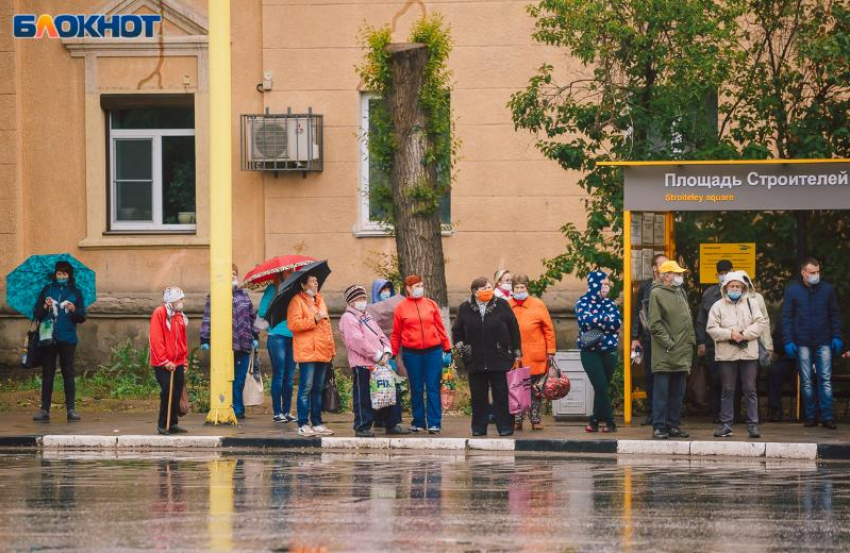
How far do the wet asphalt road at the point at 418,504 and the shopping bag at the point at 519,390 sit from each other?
5.47 ft

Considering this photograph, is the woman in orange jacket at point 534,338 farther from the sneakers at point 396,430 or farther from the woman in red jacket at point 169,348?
the woman in red jacket at point 169,348

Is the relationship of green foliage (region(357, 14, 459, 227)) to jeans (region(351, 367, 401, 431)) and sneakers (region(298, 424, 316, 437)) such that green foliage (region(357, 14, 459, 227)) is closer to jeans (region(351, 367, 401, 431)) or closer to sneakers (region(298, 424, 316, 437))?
jeans (region(351, 367, 401, 431))

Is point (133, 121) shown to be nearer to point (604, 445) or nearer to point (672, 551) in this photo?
point (604, 445)

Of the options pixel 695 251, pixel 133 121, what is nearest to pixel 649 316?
pixel 695 251

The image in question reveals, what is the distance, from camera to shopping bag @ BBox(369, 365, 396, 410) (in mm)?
15898

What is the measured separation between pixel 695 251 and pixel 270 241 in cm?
679

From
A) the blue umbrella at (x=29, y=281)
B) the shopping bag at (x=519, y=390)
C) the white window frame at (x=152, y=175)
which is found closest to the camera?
the shopping bag at (x=519, y=390)

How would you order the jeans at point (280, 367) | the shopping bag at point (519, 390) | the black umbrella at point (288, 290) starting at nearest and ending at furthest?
the black umbrella at point (288, 290) → the shopping bag at point (519, 390) → the jeans at point (280, 367)

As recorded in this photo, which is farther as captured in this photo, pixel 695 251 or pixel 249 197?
pixel 249 197

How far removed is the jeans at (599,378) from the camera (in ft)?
53.6

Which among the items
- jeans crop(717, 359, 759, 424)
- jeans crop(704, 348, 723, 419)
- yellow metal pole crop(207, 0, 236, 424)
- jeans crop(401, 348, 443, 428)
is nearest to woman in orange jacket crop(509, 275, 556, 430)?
jeans crop(401, 348, 443, 428)

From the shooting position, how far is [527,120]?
18.6m

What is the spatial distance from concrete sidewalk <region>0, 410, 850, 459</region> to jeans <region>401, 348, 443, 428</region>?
0.78ft

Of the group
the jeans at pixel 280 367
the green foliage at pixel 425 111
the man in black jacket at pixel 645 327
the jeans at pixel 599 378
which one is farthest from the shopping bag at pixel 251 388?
the man in black jacket at pixel 645 327
